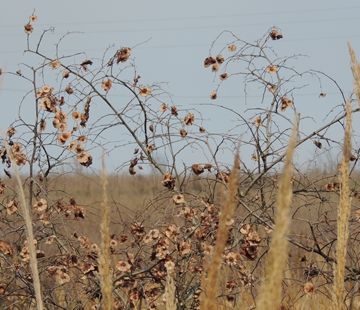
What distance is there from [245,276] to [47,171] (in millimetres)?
1341

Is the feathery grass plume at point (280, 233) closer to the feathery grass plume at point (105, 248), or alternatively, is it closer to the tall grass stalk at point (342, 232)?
the feathery grass plume at point (105, 248)

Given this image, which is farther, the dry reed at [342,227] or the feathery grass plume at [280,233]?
the dry reed at [342,227]

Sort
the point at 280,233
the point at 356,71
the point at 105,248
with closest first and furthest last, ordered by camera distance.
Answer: the point at 280,233 → the point at 105,248 → the point at 356,71

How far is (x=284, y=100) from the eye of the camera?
162 inches

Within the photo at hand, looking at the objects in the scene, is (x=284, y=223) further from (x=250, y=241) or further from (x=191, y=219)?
(x=191, y=219)

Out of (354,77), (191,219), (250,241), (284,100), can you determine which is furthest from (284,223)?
(284,100)

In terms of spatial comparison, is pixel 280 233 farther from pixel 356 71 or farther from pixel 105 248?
pixel 356 71

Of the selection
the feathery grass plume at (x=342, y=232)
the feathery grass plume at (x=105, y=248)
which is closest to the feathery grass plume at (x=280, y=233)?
the feathery grass plume at (x=105, y=248)

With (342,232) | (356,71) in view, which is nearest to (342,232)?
(342,232)

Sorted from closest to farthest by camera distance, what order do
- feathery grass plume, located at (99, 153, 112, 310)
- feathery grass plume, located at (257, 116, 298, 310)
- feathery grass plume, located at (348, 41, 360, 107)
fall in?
feathery grass plume, located at (257, 116, 298, 310)
feathery grass plume, located at (99, 153, 112, 310)
feathery grass plume, located at (348, 41, 360, 107)

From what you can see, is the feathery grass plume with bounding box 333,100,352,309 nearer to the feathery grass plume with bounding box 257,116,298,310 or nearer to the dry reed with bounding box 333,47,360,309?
the dry reed with bounding box 333,47,360,309

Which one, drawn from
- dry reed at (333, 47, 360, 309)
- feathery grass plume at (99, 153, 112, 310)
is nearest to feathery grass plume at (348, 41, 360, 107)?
dry reed at (333, 47, 360, 309)

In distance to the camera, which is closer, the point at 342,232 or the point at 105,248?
the point at 105,248

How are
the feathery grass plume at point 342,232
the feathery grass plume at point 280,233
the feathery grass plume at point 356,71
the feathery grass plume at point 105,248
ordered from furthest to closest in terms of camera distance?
the feathery grass plume at point 356,71
the feathery grass plume at point 342,232
the feathery grass plume at point 105,248
the feathery grass plume at point 280,233
